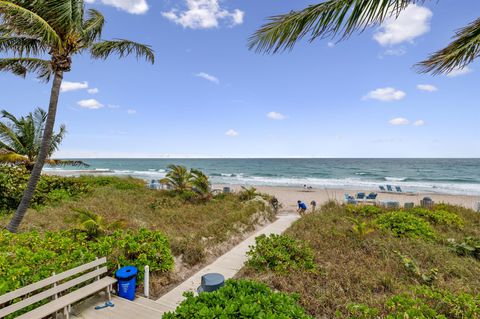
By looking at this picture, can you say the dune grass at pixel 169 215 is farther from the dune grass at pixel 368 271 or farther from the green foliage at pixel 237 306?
the green foliage at pixel 237 306

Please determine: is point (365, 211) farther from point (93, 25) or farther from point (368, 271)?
point (93, 25)

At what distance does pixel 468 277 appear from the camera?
17.8 ft

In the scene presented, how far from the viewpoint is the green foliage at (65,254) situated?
14.9 feet

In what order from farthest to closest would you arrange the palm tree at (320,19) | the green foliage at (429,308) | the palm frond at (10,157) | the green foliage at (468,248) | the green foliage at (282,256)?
1. the palm frond at (10,157)
2. the green foliage at (468,248)
3. the green foliage at (282,256)
4. the green foliage at (429,308)
5. the palm tree at (320,19)

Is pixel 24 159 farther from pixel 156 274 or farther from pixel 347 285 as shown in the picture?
pixel 347 285

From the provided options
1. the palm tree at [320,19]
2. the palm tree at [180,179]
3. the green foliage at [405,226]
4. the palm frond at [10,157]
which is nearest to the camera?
the palm tree at [320,19]

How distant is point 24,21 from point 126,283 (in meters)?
6.71

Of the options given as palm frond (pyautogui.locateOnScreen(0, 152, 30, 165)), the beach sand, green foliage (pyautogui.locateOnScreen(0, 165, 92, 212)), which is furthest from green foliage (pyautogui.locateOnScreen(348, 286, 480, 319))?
palm frond (pyautogui.locateOnScreen(0, 152, 30, 165))

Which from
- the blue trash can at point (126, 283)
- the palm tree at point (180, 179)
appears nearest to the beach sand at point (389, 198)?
the palm tree at point (180, 179)

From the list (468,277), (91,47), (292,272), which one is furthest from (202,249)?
(91,47)

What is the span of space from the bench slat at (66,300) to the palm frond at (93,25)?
25.8 feet

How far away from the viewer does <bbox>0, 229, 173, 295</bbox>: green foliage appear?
454cm

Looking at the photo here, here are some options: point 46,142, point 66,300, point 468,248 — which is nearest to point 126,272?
point 66,300

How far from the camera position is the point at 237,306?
9.53ft
